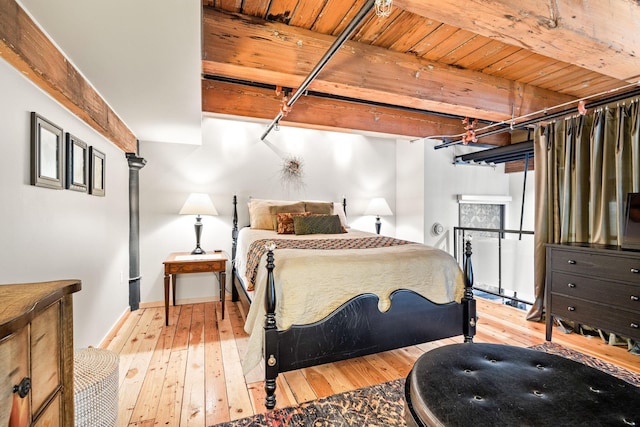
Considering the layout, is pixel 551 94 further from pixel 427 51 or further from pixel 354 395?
pixel 354 395

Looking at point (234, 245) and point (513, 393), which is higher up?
point (234, 245)

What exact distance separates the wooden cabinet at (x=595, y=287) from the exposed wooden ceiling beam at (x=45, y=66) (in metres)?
3.79

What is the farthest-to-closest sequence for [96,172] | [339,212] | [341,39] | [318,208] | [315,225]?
[339,212]
[318,208]
[315,225]
[96,172]
[341,39]

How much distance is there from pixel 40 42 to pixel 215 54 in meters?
0.90

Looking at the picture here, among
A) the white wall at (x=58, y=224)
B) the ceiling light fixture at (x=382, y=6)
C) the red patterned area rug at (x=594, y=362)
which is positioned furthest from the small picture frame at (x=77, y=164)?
the red patterned area rug at (x=594, y=362)

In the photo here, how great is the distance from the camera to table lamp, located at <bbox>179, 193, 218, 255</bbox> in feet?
11.1

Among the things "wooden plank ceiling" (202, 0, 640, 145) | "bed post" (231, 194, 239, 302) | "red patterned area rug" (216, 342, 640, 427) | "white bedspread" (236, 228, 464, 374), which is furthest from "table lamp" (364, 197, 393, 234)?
"red patterned area rug" (216, 342, 640, 427)

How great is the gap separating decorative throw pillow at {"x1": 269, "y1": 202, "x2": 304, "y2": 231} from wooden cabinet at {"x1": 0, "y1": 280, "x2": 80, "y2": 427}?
8.68ft

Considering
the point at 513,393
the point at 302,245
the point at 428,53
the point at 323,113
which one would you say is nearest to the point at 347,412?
the point at 513,393

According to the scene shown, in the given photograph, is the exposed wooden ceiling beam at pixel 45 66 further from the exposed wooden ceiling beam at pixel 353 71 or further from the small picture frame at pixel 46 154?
the exposed wooden ceiling beam at pixel 353 71

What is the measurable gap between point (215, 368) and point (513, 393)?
1.95m

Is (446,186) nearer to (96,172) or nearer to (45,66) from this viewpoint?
(96,172)

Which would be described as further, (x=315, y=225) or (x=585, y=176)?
(x=315, y=225)

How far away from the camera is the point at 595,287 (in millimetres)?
2381
